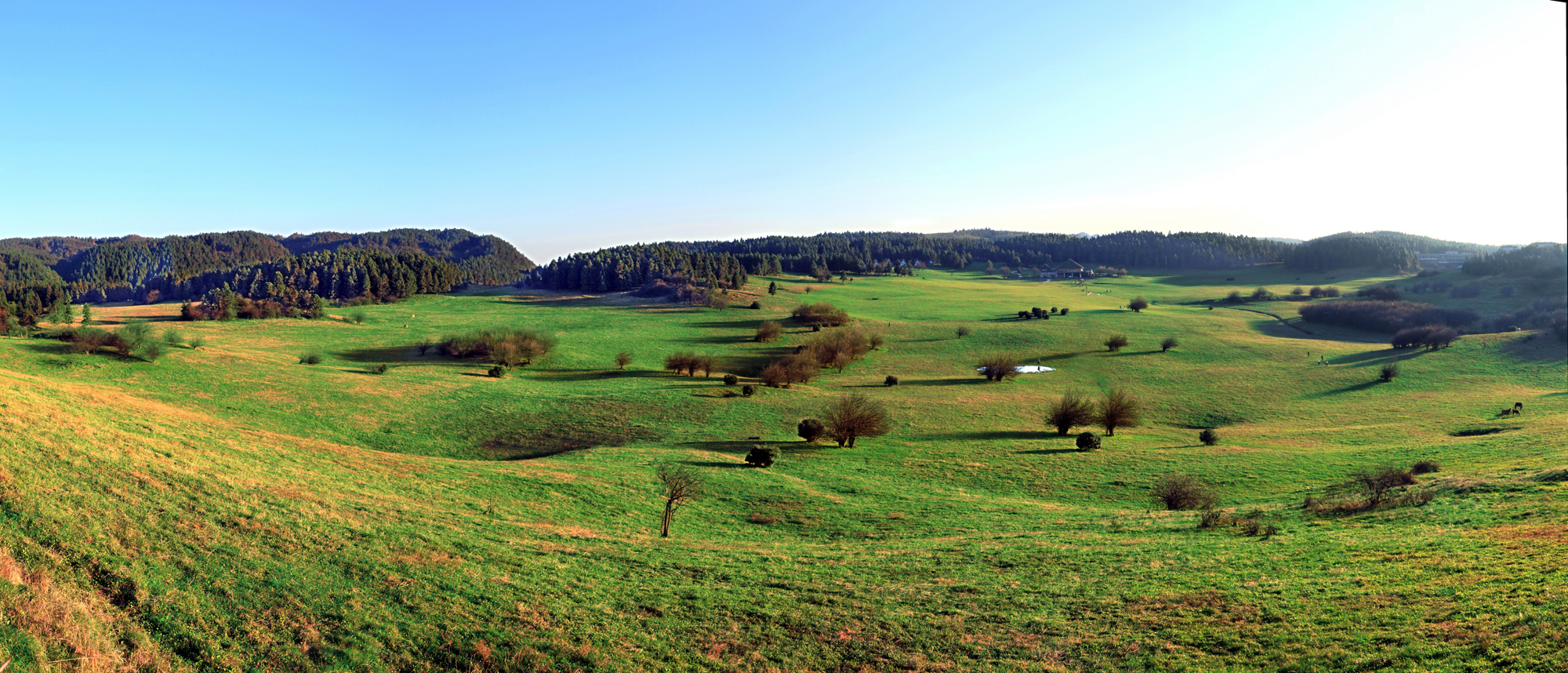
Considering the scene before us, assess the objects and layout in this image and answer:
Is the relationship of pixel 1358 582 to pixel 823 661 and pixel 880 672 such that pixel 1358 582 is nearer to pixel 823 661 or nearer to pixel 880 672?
pixel 880 672

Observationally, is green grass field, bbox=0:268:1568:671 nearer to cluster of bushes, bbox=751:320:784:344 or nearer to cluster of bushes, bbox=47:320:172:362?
cluster of bushes, bbox=47:320:172:362

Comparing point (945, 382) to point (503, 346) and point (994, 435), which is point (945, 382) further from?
Answer: point (503, 346)

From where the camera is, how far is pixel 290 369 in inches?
2707

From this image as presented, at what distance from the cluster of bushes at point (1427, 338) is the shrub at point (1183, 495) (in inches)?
3464

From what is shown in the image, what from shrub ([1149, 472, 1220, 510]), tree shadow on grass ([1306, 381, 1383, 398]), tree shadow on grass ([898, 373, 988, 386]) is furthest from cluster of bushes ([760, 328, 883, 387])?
tree shadow on grass ([1306, 381, 1383, 398])

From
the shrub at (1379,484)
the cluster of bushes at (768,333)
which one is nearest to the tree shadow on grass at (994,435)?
the shrub at (1379,484)

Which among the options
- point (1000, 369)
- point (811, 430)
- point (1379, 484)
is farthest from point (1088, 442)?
point (1000, 369)

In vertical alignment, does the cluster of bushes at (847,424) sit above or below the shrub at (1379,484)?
below

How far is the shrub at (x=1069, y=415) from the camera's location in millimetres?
57531

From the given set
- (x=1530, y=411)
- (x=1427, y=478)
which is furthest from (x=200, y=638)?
(x=1530, y=411)

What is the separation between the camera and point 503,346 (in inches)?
3538

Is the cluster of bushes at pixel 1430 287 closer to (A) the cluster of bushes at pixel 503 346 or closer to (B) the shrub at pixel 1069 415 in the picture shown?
(B) the shrub at pixel 1069 415

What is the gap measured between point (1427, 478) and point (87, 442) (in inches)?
2571

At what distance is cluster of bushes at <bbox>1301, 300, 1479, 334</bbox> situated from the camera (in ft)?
373
